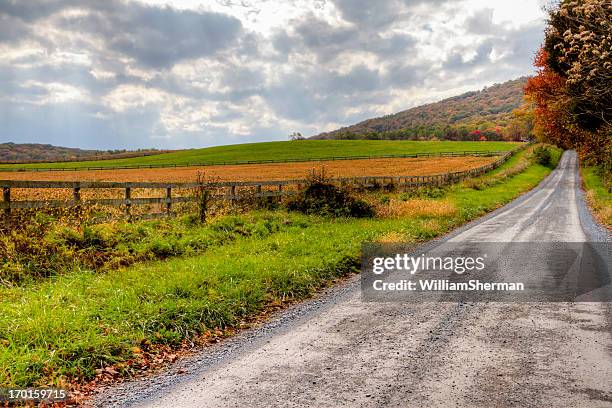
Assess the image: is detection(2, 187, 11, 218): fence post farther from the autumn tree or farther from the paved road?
the autumn tree

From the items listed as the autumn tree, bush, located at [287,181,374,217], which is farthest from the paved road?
the autumn tree

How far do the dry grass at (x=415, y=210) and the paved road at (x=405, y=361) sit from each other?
1169 centimetres

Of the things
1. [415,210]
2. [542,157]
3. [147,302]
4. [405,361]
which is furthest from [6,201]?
[542,157]

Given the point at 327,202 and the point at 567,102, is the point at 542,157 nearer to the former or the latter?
the point at 567,102

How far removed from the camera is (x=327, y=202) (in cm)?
1827

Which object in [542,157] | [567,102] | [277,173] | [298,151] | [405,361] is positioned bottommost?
[405,361]

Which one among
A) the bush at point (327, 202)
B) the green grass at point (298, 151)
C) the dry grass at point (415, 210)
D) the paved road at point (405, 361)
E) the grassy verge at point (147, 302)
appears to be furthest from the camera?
the green grass at point (298, 151)

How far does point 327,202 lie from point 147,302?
Result: 457 inches

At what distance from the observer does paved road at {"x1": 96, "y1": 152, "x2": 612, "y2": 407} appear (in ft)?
15.1

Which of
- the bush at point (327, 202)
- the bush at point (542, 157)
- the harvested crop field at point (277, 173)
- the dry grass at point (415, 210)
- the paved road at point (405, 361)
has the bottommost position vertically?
the paved road at point (405, 361)

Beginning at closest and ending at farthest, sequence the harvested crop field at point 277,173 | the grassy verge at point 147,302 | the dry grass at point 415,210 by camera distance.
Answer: the grassy verge at point 147,302 → the dry grass at point 415,210 → the harvested crop field at point 277,173

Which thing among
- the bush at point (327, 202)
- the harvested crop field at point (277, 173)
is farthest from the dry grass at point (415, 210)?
the harvested crop field at point (277, 173)

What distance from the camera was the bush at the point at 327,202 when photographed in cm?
1800

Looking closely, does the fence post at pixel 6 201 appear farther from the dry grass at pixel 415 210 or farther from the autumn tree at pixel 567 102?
the autumn tree at pixel 567 102
